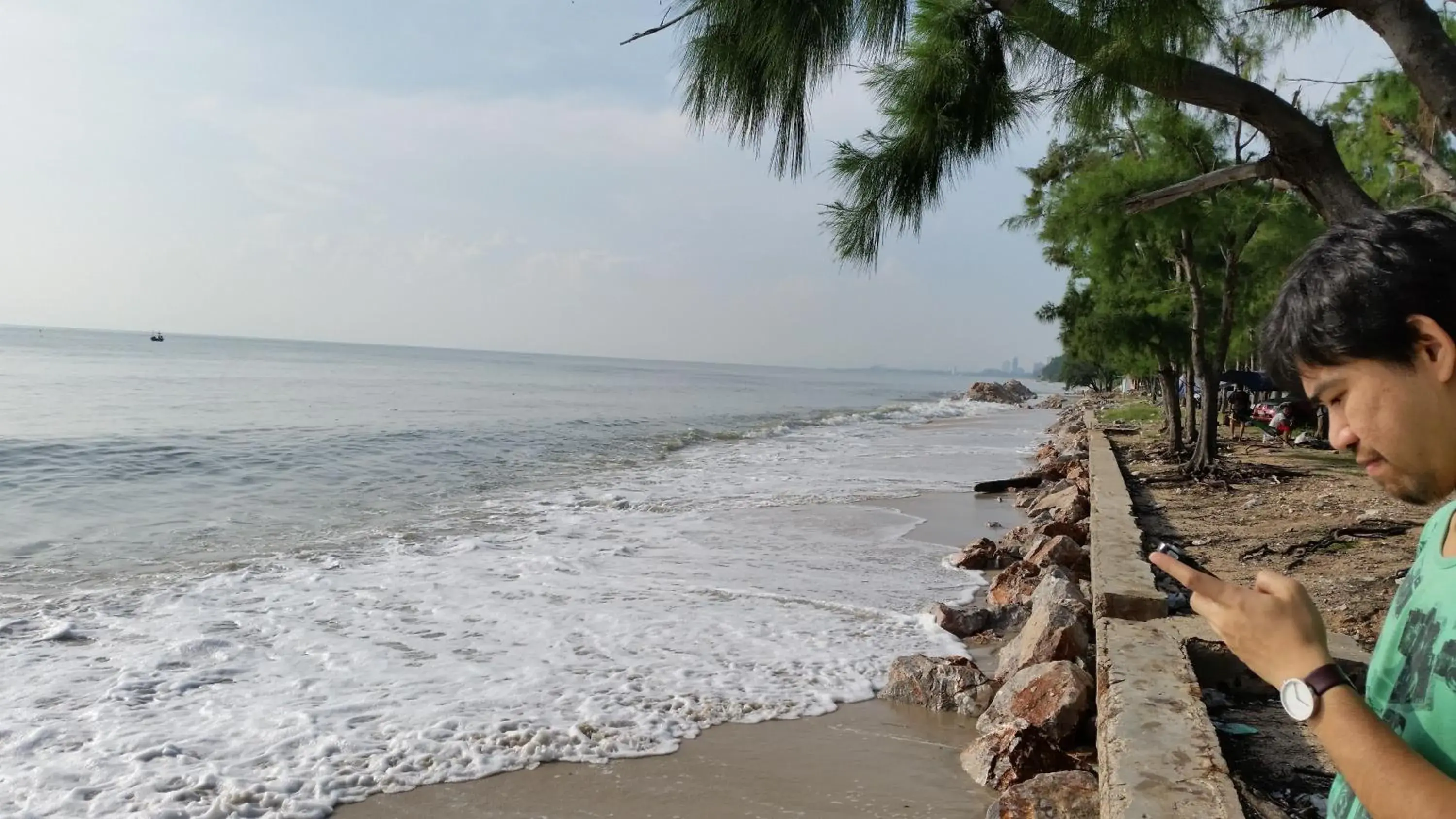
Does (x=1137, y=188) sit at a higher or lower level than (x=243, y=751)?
higher

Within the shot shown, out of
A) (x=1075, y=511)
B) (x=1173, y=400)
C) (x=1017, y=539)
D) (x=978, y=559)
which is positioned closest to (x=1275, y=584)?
(x=978, y=559)

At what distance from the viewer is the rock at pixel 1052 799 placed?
11.3ft

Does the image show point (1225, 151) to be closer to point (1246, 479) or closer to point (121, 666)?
point (1246, 479)

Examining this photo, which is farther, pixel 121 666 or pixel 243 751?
pixel 121 666

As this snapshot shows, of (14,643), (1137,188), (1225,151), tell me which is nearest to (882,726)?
(14,643)

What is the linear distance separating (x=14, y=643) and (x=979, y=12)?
A: 274 inches

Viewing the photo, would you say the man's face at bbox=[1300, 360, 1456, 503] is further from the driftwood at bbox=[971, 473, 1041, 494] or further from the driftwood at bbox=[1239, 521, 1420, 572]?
the driftwood at bbox=[971, 473, 1041, 494]

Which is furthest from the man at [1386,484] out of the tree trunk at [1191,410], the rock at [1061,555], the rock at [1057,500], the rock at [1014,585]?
the tree trunk at [1191,410]

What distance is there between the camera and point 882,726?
4934mm

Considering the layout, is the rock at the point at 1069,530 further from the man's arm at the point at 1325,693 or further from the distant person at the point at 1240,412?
the distant person at the point at 1240,412

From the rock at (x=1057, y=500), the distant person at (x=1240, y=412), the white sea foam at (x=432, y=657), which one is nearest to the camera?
the white sea foam at (x=432, y=657)

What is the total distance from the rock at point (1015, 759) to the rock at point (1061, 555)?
3.37 meters

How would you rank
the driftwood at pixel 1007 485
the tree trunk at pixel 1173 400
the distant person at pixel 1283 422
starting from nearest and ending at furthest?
the driftwood at pixel 1007 485 < the tree trunk at pixel 1173 400 < the distant person at pixel 1283 422

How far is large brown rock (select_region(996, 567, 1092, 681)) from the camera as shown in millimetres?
5059
